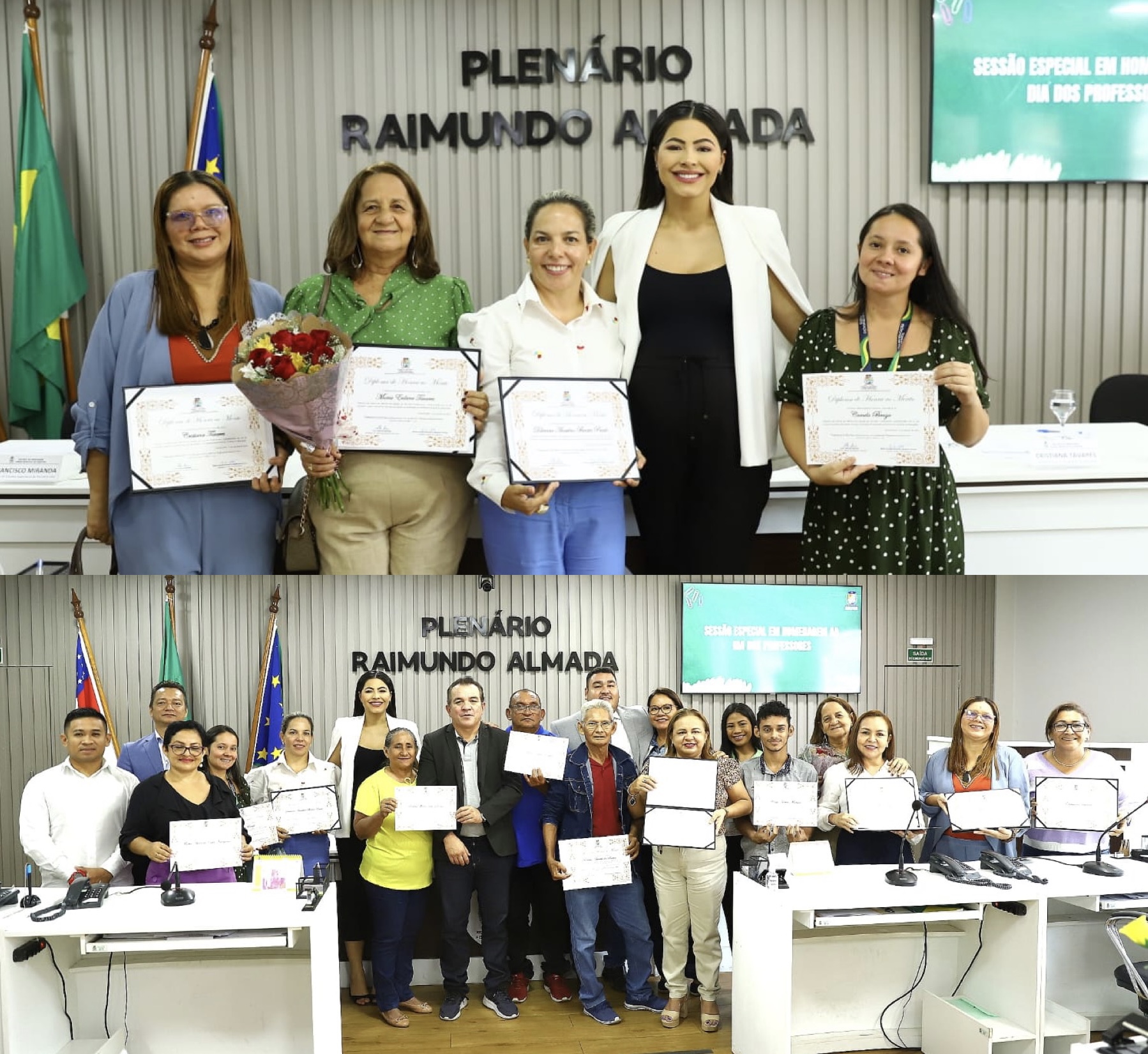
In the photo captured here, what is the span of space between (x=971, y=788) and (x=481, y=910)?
165 cm

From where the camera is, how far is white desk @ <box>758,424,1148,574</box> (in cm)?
271

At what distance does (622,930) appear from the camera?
3494 millimetres

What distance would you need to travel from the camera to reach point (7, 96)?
3.16 m

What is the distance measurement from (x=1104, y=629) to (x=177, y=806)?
2973 mm

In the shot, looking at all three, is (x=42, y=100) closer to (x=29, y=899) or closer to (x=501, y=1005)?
(x=29, y=899)

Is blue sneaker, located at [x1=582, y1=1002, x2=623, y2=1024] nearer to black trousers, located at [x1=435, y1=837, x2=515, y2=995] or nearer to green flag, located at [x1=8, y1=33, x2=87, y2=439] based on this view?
black trousers, located at [x1=435, y1=837, x2=515, y2=995]

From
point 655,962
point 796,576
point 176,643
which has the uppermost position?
point 796,576

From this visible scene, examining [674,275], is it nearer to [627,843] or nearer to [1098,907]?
[627,843]

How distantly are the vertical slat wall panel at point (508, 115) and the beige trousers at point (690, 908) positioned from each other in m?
1.83

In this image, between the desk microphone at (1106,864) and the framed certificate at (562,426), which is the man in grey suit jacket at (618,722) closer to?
the framed certificate at (562,426)

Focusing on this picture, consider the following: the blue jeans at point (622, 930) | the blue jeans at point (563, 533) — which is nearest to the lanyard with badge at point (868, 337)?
the blue jeans at point (563, 533)

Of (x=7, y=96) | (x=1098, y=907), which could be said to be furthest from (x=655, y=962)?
(x=7, y=96)

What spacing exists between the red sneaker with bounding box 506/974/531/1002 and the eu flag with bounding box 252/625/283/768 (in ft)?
3.59

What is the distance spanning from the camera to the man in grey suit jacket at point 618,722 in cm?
344
